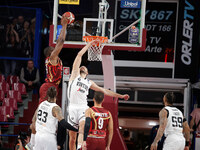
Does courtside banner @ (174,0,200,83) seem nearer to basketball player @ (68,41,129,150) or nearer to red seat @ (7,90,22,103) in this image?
red seat @ (7,90,22,103)

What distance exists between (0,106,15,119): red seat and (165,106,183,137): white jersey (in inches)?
247

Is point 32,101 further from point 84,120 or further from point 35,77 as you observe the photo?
point 84,120

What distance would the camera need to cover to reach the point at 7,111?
13.3 metres

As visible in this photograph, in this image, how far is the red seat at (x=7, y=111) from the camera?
13.2 m

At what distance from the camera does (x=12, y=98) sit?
1413 centimetres

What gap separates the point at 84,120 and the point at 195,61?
7.30 meters

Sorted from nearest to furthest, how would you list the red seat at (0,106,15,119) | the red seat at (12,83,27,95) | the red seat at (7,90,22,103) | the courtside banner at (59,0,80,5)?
the courtside banner at (59,0,80,5)
the red seat at (0,106,15,119)
the red seat at (7,90,22,103)
the red seat at (12,83,27,95)

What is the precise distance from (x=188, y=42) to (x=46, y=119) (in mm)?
8365

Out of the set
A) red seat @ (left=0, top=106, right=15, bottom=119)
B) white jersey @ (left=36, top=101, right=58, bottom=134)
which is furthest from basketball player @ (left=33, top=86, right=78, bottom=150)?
red seat @ (left=0, top=106, right=15, bottom=119)

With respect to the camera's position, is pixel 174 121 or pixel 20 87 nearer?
pixel 174 121

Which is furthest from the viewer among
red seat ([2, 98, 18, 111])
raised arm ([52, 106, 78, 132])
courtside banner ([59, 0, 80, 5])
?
red seat ([2, 98, 18, 111])

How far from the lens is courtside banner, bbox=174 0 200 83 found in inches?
569

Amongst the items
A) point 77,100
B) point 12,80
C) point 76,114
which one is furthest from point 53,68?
point 12,80

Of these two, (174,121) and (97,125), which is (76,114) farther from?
(174,121)
